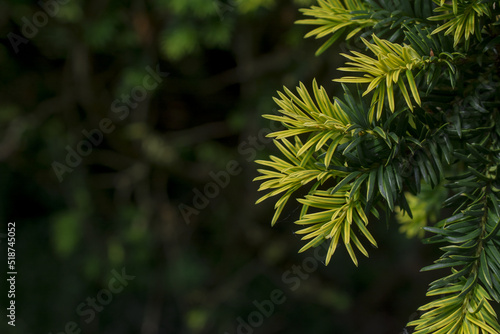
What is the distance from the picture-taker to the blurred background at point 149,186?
1334 millimetres

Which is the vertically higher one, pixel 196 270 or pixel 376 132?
pixel 376 132

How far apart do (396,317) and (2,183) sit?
5.06 feet

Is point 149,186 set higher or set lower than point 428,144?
higher

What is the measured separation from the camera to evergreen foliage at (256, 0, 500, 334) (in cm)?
37

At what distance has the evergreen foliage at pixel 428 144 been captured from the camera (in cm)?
37

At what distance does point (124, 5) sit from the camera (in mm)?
1312

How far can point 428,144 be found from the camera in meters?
0.40

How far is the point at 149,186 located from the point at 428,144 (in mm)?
1261

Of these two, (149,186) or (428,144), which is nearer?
(428,144)

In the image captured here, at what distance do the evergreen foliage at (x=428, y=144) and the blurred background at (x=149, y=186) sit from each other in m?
0.83

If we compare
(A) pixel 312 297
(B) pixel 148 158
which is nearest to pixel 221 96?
(B) pixel 148 158

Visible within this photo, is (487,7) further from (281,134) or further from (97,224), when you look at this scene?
(97,224)

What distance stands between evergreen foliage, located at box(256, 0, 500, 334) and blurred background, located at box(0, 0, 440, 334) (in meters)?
0.83

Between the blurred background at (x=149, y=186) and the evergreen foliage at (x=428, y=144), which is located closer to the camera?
the evergreen foliage at (x=428, y=144)
